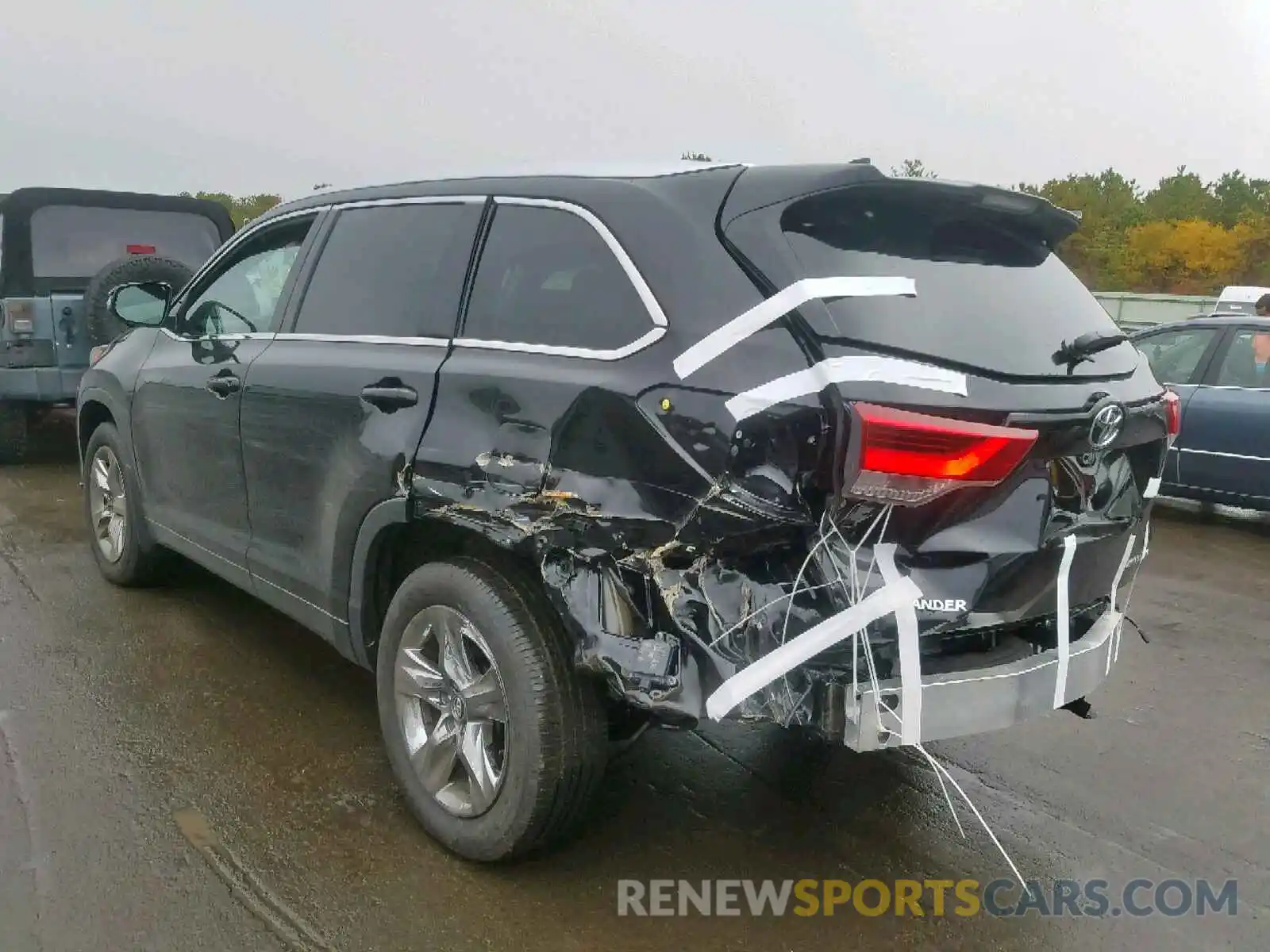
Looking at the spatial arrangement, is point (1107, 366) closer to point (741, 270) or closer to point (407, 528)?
point (741, 270)

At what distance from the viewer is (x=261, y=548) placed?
3.75m

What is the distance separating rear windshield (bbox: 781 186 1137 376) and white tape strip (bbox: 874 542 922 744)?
1.59ft

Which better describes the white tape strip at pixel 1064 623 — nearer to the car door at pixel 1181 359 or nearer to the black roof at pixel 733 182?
the black roof at pixel 733 182

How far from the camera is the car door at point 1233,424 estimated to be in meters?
6.88

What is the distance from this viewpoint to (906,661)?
229cm


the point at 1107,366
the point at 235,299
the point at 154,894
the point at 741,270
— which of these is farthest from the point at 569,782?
the point at 235,299

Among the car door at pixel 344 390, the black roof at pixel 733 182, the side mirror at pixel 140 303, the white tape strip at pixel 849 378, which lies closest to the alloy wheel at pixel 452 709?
the car door at pixel 344 390

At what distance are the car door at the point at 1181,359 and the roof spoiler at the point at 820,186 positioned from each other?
5176mm

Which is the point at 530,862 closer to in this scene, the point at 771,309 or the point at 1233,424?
the point at 771,309

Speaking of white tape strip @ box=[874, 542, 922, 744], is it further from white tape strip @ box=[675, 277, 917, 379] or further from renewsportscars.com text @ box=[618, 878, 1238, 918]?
→ renewsportscars.com text @ box=[618, 878, 1238, 918]

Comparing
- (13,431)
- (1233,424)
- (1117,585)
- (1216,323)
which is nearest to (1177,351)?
(1216,323)

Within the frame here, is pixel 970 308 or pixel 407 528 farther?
pixel 407 528

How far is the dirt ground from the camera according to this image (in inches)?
104

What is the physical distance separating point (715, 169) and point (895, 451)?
95 cm
